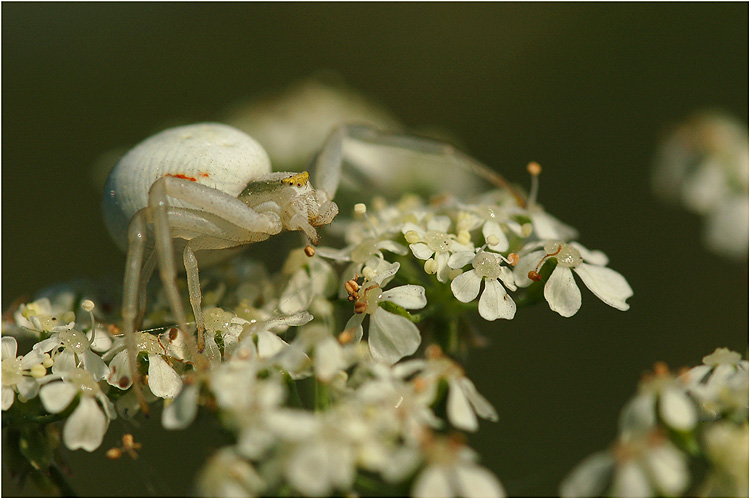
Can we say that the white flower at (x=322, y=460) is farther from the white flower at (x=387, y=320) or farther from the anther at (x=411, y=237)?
the anther at (x=411, y=237)

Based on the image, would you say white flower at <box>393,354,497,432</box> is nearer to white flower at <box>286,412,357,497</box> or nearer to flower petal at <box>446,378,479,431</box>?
flower petal at <box>446,378,479,431</box>

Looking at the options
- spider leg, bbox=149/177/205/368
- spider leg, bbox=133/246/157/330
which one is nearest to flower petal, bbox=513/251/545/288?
spider leg, bbox=149/177/205/368

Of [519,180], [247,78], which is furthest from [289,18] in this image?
[519,180]

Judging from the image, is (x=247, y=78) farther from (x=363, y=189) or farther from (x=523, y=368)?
(x=523, y=368)

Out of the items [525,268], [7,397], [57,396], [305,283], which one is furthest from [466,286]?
[7,397]

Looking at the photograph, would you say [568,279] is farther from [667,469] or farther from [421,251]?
[667,469]

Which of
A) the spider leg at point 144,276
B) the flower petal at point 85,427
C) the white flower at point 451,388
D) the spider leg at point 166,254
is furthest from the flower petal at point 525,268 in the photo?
the flower petal at point 85,427
